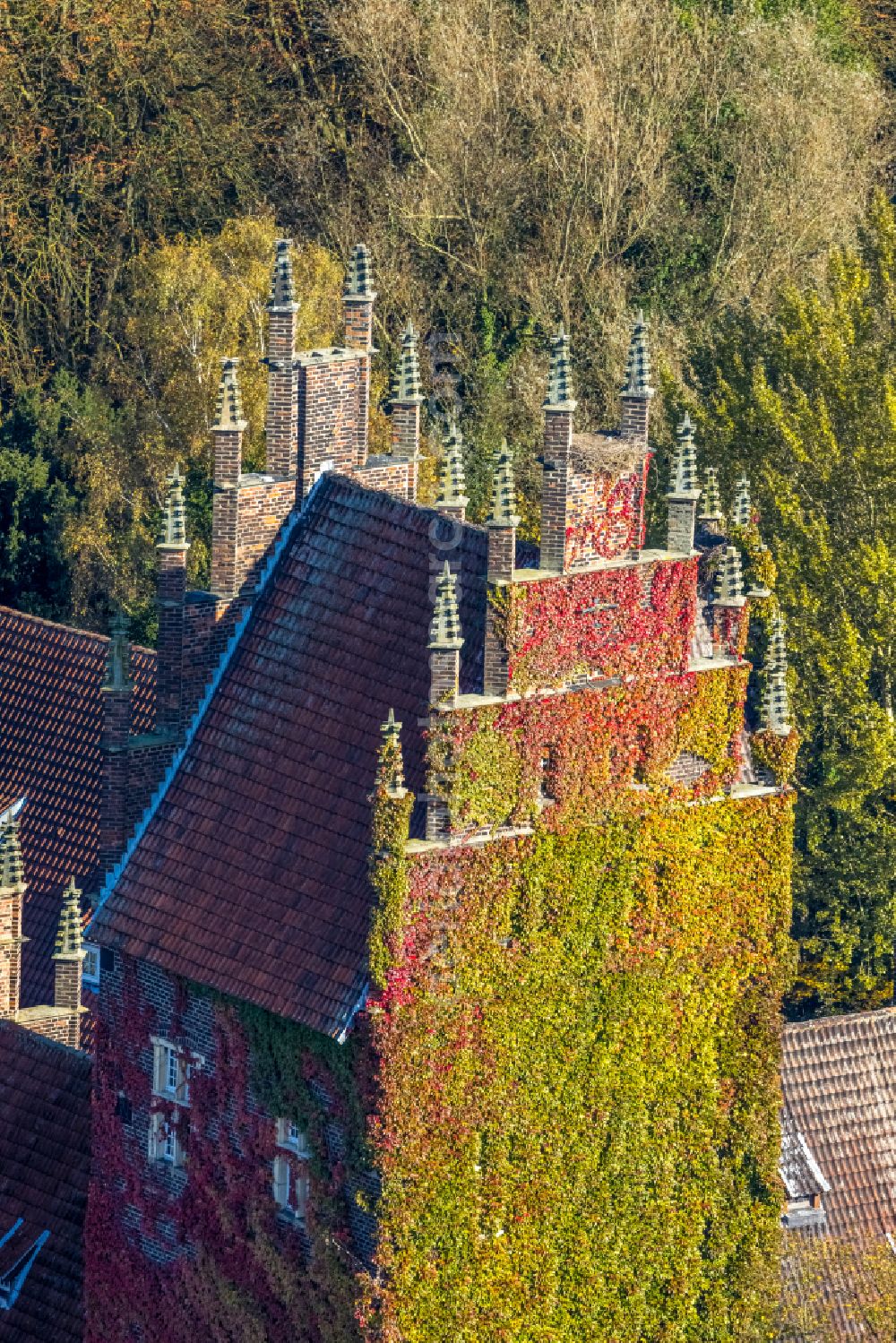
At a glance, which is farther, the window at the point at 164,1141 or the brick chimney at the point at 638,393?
the brick chimney at the point at 638,393

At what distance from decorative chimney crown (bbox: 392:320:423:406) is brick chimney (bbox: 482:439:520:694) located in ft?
19.4

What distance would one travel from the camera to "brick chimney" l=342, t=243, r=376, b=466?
2025 inches

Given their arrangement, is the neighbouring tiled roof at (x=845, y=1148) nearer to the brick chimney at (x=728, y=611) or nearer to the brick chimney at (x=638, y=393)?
the brick chimney at (x=728, y=611)

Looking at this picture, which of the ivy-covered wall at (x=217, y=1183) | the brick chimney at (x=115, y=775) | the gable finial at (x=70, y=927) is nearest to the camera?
the ivy-covered wall at (x=217, y=1183)

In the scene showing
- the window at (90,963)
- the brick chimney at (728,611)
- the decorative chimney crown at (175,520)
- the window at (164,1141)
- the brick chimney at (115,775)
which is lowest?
the window at (90,963)

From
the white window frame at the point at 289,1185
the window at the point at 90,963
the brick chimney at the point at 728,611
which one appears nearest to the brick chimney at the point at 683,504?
the brick chimney at the point at 728,611

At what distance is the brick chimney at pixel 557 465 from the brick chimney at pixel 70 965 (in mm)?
12373

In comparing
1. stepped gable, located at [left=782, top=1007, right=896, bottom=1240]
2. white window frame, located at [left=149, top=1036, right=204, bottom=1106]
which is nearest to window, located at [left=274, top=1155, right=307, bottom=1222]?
white window frame, located at [left=149, top=1036, right=204, bottom=1106]

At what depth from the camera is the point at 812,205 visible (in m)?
83.7

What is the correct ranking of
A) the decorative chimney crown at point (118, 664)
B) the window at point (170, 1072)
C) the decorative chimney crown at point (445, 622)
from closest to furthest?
the decorative chimney crown at point (445, 622)
the window at point (170, 1072)
the decorative chimney crown at point (118, 664)

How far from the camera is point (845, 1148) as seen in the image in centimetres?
5641

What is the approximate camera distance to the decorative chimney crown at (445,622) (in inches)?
1766

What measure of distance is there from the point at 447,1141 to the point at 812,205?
1692 inches

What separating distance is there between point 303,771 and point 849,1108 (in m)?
13.3
